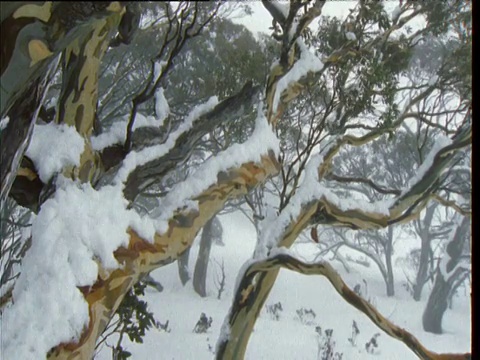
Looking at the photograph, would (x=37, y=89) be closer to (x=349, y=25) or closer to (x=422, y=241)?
(x=349, y=25)

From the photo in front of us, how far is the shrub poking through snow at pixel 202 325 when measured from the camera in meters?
3.57

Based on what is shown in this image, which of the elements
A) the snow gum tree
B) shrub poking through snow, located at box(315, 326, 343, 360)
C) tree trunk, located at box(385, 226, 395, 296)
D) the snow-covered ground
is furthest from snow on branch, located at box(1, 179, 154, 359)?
tree trunk, located at box(385, 226, 395, 296)

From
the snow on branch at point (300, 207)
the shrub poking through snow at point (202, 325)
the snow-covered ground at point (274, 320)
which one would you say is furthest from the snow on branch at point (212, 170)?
the shrub poking through snow at point (202, 325)

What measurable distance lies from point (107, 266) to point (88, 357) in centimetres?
20

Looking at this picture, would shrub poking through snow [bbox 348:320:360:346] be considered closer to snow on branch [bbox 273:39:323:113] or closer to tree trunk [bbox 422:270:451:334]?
tree trunk [bbox 422:270:451:334]

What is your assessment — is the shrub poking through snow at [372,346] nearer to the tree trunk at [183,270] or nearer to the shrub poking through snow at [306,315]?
the shrub poking through snow at [306,315]

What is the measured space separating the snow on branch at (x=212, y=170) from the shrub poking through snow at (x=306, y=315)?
2.86 m

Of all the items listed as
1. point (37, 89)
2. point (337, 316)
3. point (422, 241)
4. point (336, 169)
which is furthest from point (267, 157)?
point (422, 241)

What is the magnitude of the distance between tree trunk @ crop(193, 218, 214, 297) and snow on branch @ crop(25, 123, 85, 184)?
10.4 feet

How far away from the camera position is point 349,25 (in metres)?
2.53

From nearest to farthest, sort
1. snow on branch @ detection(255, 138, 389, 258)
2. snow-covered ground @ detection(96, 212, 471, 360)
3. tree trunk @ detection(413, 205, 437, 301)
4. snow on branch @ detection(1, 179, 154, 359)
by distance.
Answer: snow on branch @ detection(1, 179, 154, 359)
snow on branch @ detection(255, 138, 389, 258)
snow-covered ground @ detection(96, 212, 471, 360)
tree trunk @ detection(413, 205, 437, 301)

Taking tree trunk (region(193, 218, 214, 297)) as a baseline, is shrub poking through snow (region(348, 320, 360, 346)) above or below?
below

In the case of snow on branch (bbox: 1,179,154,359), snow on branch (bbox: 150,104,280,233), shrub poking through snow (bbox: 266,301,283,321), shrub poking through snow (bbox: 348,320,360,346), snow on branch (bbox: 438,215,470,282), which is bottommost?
snow on branch (bbox: 1,179,154,359)

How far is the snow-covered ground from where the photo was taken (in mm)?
3305
